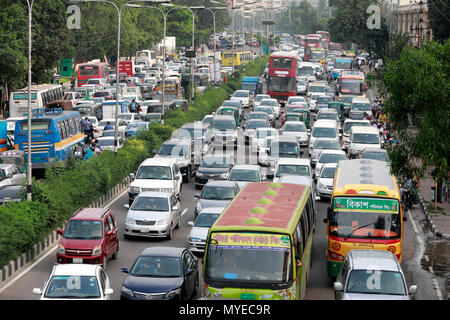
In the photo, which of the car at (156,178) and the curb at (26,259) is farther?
the car at (156,178)

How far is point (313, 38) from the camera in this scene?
375 ft

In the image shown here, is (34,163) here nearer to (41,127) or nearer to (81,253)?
(41,127)

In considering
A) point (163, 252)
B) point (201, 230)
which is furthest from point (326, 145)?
point (163, 252)

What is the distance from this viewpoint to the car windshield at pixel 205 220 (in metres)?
23.4

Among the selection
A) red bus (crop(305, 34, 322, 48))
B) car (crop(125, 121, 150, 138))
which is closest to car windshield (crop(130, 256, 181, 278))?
car (crop(125, 121, 150, 138))

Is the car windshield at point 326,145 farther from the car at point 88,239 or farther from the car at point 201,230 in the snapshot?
the car at point 88,239

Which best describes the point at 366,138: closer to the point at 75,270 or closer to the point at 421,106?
the point at 421,106

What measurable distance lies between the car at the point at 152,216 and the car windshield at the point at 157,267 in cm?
668

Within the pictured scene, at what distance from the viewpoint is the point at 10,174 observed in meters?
32.0

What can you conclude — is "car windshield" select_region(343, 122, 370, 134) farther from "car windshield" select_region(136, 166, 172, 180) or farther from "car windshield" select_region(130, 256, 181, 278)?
"car windshield" select_region(130, 256, 181, 278)

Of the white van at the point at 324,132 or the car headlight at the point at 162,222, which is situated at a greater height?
the white van at the point at 324,132

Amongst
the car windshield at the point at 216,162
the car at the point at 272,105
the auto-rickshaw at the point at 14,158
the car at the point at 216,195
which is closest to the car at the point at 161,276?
the car at the point at 216,195

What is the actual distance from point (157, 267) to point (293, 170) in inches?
539

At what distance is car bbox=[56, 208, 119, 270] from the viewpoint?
20703 millimetres
